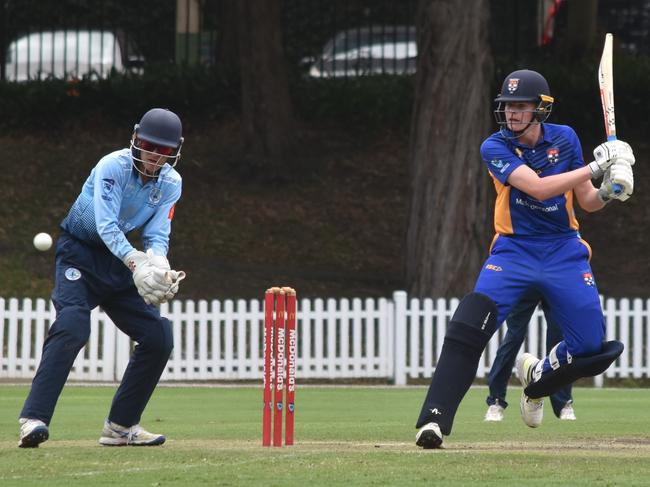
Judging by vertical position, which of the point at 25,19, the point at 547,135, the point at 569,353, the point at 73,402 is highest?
the point at 25,19

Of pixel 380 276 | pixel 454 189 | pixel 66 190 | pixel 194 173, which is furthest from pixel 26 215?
pixel 454 189

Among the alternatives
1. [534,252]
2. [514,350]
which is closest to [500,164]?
[534,252]

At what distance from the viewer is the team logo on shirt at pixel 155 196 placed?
312 inches

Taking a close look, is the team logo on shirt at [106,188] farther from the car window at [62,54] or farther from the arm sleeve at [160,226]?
the car window at [62,54]

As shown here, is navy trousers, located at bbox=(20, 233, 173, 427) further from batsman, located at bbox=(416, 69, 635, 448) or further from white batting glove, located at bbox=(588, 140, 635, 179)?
white batting glove, located at bbox=(588, 140, 635, 179)

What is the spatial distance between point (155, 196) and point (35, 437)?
4.61 feet

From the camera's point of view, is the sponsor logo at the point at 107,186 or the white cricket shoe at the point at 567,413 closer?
the sponsor logo at the point at 107,186

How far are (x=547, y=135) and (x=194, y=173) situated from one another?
16.1 m

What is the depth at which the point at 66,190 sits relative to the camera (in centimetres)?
2258

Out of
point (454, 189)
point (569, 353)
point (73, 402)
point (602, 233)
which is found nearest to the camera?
point (569, 353)

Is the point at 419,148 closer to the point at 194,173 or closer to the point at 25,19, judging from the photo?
the point at 194,173

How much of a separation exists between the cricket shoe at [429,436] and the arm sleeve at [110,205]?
1720 millimetres

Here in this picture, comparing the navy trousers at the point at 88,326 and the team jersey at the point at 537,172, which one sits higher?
the team jersey at the point at 537,172

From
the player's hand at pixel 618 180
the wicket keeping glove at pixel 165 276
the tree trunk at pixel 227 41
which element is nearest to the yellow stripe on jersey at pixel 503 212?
the player's hand at pixel 618 180
